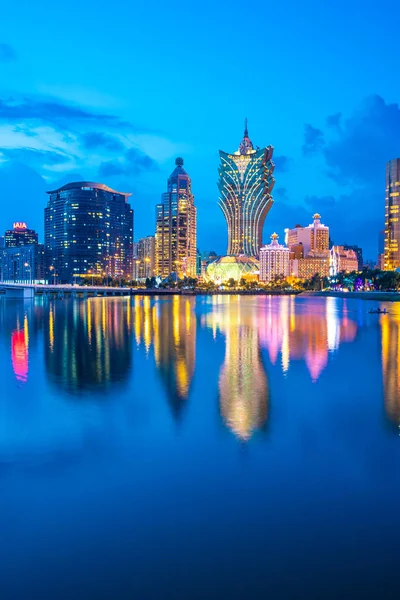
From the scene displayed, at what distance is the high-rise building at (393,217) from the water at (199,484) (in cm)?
16036

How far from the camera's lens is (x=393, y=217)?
172875 millimetres

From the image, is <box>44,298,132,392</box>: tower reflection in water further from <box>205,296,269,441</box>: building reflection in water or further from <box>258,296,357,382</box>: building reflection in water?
<box>258,296,357,382</box>: building reflection in water

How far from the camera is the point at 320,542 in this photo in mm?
7934

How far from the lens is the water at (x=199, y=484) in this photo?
7172 mm

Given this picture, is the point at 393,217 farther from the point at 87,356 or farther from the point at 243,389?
the point at 243,389

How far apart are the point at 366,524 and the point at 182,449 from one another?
4.89m

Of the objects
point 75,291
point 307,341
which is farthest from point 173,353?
point 75,291

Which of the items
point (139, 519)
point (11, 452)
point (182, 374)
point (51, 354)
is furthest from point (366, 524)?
point (51, 354)

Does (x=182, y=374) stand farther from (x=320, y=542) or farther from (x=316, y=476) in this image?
(x=320, y=542)

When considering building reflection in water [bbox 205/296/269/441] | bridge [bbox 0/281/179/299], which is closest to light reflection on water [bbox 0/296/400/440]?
building reflection in water [bbox 205/296/269/441]

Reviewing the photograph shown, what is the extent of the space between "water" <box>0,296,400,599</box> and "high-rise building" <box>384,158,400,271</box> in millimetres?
160362

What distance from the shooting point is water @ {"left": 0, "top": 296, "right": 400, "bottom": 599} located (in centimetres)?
717

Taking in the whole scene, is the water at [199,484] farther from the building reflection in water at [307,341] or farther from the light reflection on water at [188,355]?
the building reflection in water at [307,341]

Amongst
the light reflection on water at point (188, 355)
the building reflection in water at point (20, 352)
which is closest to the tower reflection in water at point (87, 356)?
the light reflection on water at point (188, 355)
